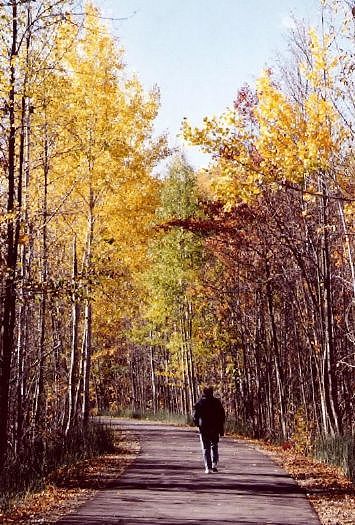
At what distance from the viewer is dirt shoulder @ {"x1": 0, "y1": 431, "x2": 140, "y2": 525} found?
308 inches

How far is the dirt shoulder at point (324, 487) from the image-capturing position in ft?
26.0

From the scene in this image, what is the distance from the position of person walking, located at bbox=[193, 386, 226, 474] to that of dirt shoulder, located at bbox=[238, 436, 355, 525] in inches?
58.4

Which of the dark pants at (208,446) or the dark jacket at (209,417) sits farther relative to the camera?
the dark jacket at (209,417)

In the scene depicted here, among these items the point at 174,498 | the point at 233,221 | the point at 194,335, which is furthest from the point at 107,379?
the point at 174,498

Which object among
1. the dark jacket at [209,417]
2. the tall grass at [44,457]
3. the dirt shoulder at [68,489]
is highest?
the dark jacket at [209,417]

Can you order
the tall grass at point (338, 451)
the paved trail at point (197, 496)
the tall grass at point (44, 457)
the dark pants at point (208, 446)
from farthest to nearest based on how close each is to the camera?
the dark pants at point (208, 446) < the tall grass at point (338, 451) < the tall grass at point (44, 457) < the paved trail at point (197, 496)

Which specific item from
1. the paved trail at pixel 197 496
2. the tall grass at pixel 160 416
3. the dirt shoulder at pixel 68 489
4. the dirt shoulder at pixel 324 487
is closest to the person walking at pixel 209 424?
the paved trail at pixel 197 496

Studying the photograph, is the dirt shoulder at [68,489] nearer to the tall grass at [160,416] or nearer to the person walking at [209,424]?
the person walking at [209,424]

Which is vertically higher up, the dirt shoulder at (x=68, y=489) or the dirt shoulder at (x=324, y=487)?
the dirt shoulder at (x=68, y=489)

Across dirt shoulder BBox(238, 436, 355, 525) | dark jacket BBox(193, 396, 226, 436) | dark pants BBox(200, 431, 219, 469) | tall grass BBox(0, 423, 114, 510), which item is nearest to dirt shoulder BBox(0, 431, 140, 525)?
tall grass BBox(0, 423, 114, 510)

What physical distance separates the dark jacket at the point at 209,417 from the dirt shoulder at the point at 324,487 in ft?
5.27

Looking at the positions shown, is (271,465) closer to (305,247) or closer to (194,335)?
(305,247)

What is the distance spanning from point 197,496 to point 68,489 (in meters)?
2.11

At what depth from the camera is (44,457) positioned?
11.0 m
